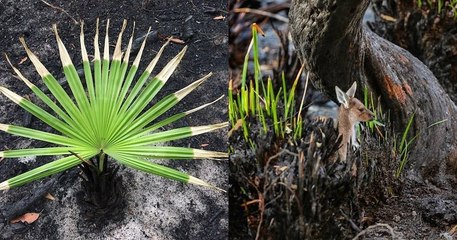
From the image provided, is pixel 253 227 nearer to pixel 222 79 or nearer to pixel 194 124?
pixel 194 124

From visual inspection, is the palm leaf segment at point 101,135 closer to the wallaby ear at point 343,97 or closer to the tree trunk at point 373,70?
the wallaby ear at point 343,97

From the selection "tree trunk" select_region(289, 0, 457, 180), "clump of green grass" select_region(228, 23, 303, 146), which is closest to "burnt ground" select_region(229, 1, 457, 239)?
"clump of green grass" select_region(228, 23, 303, 146)

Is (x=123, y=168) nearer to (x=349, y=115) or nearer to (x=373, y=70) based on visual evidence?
(x=349, y=115)

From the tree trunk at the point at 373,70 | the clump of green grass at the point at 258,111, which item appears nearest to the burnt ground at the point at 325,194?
the clump of green grass at the point at 258,111

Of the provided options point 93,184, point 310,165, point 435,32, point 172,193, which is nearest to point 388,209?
point 310,165

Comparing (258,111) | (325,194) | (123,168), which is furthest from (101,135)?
(258,111)

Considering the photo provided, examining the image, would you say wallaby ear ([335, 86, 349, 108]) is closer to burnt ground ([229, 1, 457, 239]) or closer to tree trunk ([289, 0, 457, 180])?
burnt ground ([229, 1, 457, 239])
